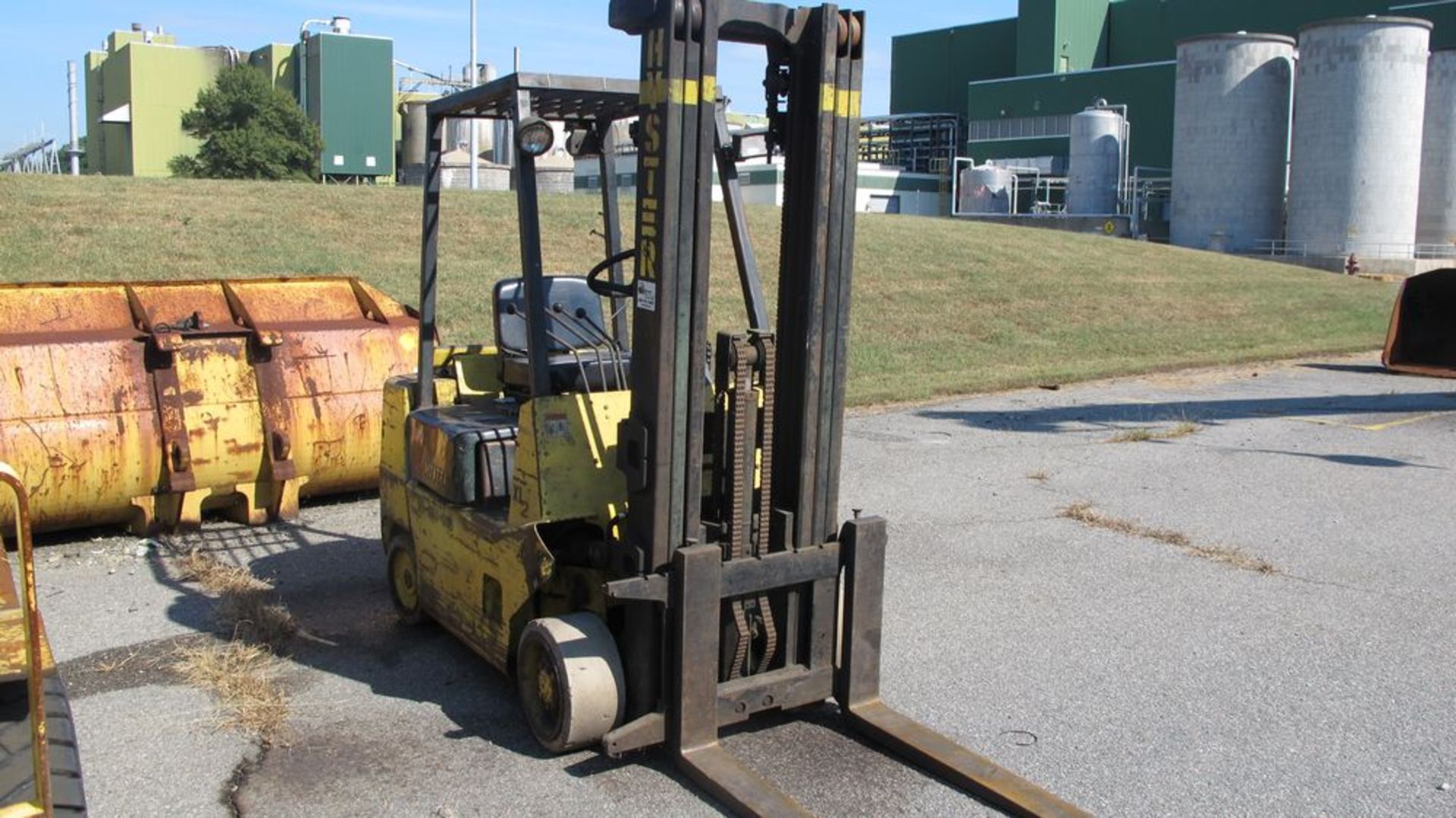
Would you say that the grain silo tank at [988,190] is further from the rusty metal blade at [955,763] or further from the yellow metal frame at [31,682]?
the yellow metal frame at [31,682]

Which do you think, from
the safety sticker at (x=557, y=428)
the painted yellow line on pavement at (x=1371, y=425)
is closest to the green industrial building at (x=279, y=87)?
the painted yellow line on pavement at (x=1371, y=425)

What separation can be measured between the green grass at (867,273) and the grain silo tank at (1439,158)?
25199mm

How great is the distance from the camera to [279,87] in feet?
208

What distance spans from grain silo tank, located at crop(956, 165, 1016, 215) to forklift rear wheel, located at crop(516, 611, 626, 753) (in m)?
58.7

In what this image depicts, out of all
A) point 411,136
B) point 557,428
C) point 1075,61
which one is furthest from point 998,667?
point 1075,61

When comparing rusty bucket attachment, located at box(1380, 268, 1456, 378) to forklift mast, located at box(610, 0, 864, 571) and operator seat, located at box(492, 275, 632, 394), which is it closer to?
operator seat, located at box(492, 275, 632, 394)

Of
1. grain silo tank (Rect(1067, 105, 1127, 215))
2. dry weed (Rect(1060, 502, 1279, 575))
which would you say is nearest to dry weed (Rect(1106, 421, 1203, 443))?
dry weed (Rect(1060, 502, 1279, 575))

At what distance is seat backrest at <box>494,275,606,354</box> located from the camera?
604 centimetres

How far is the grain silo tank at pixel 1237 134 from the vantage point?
51438mm

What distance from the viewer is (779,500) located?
17.0ft

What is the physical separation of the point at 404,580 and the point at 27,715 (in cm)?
318

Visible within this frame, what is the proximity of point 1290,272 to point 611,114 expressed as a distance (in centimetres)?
3249

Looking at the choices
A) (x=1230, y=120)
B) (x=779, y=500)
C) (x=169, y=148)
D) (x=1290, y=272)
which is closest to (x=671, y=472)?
(x=779, y=500)

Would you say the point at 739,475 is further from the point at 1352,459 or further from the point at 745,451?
the point at 1352,459
